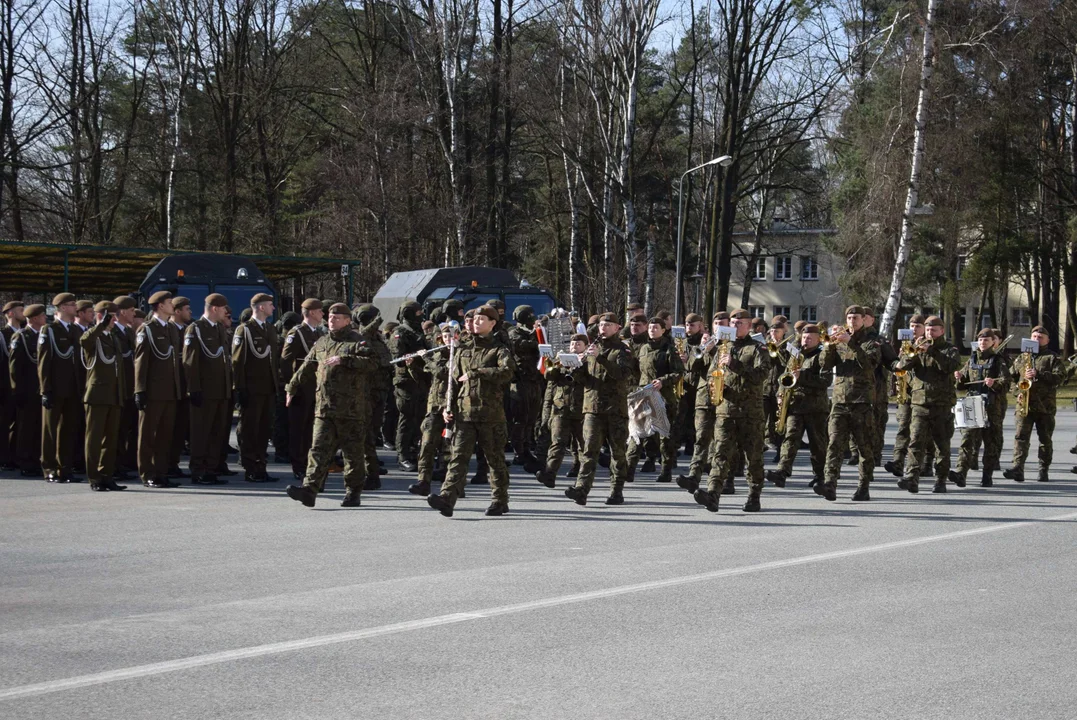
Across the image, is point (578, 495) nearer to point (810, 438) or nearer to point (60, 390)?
point (810, 438)

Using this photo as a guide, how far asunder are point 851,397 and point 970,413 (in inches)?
75.8

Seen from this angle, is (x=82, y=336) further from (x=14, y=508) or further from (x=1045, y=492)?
(x=1045, y=492)

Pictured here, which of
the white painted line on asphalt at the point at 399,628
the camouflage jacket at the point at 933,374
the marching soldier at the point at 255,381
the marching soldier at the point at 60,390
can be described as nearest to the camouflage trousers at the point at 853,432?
the camouflage jacket at the point at 933,374

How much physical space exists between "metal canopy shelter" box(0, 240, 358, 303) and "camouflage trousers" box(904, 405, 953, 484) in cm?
1354

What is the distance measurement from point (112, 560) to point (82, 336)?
5.15 m

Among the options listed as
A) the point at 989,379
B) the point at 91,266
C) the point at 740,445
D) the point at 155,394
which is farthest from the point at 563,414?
the point at 91,266

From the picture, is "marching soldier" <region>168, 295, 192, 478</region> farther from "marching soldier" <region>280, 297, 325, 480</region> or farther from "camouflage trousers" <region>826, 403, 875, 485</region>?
"camouflage trousers" <region>826, 403, 875, 485</region>

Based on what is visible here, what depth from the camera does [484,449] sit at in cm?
1166

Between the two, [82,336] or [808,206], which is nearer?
[82,336]

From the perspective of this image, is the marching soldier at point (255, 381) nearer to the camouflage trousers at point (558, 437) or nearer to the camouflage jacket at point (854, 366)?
the camouflage trousers at point (558, 437)

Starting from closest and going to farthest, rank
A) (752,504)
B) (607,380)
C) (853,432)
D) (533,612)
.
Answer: (533,612), (752,504), (607,380), (853,432)

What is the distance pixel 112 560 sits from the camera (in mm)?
9094

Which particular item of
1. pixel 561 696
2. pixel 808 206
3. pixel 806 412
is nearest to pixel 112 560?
pixel 561 696

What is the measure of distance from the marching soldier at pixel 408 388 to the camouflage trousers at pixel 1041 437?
6.83 m
